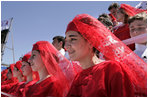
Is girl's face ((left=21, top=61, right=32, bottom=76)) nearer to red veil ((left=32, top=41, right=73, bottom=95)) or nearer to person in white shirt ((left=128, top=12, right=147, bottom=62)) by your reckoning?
red veil ((left=32, top=41, right=73, bottom=95))

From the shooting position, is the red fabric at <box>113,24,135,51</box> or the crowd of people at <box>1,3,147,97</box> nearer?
the crowd of people at <box>1,3,147,97</box>

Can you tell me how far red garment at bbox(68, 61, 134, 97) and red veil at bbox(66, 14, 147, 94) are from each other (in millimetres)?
53

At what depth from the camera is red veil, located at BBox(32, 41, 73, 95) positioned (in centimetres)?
228

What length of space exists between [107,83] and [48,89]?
4.18 feet

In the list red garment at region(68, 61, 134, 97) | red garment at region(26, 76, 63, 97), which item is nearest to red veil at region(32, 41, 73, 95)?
red garment at region(26, 76, 63, 97)

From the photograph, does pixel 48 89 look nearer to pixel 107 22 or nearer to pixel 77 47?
pixel 77 47

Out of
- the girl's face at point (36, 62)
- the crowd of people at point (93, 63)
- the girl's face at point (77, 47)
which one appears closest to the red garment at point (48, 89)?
the crowd of people at point (93, 63)

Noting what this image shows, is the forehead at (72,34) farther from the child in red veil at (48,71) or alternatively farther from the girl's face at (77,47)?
the child in red veil at (48,71)

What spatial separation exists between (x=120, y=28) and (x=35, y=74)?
1.94 meters

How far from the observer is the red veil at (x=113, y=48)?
1.36 metres

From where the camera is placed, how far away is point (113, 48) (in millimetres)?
1525

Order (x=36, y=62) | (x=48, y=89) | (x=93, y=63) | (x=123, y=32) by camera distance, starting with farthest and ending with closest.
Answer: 1. (x=123, y=32)
2. (x=36, y=62)
3. (x=48, y=89)
4. (x=93, y=63)

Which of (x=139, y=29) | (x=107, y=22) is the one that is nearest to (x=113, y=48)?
(x=139, y=29)

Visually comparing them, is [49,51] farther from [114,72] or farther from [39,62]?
[114,72]
